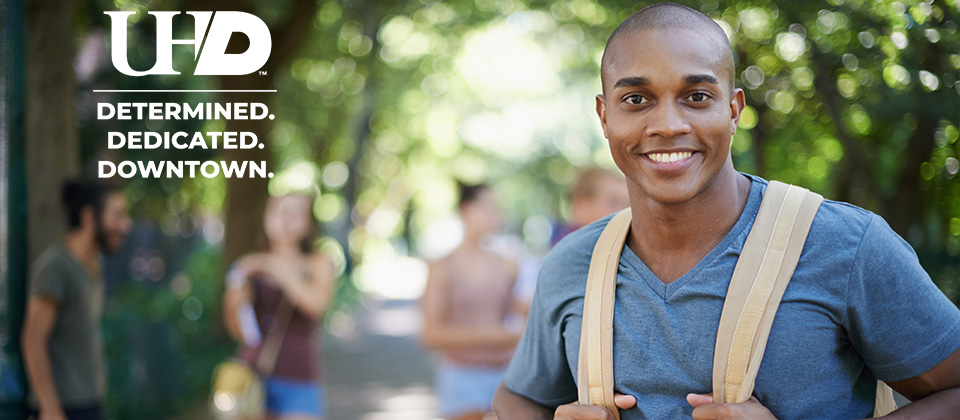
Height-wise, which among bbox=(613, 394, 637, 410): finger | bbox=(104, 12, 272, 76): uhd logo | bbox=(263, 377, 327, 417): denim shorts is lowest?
bbox=(263, 377, 327, 417): denim shorts

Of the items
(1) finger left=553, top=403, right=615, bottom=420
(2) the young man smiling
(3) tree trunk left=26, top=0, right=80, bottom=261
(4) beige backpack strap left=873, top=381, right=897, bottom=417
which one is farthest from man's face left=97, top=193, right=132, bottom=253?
(4) beige backpack strap left=873, top=381, right=897, bottom=417

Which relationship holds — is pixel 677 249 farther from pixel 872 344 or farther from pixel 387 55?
pixel 387 55

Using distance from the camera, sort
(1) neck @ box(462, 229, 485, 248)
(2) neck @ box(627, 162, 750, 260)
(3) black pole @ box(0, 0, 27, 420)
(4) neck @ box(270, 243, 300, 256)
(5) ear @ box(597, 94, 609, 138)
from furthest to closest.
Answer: (4) neck @ box(270, 243, 300, 256)
(1) neck @ box(462, 229, 485, 248)
(3) black pole @ box(0, 0, 27, 420)
(5) ear @ box(597, 94, 609, 138)
(2) neck @ box(627, 162, 750, 260)

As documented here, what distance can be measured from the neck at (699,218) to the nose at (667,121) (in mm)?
159

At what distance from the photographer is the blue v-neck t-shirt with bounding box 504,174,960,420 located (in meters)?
1.82

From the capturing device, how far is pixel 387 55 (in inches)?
784

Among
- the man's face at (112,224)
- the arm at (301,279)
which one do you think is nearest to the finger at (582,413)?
the arm at (301,279)

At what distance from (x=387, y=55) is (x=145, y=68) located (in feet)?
48.0

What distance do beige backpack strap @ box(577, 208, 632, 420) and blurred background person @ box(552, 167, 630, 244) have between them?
327 centimetres

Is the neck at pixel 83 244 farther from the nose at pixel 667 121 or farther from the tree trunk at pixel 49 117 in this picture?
the nose at pixel 667 121

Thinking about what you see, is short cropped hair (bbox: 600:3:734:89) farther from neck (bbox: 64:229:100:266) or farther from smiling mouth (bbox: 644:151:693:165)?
neck (bbox: 64:229:100:266)

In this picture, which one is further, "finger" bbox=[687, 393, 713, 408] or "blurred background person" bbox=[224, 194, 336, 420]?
"blurred background person" bbox=[224, 194, 336, 420]

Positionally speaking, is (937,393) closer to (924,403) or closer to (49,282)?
(924,403)

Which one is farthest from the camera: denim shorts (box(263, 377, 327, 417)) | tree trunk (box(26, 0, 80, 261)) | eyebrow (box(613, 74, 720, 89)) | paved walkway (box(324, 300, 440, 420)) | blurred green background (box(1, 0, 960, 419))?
paved walkway (box(324, 300, 440, 420))
